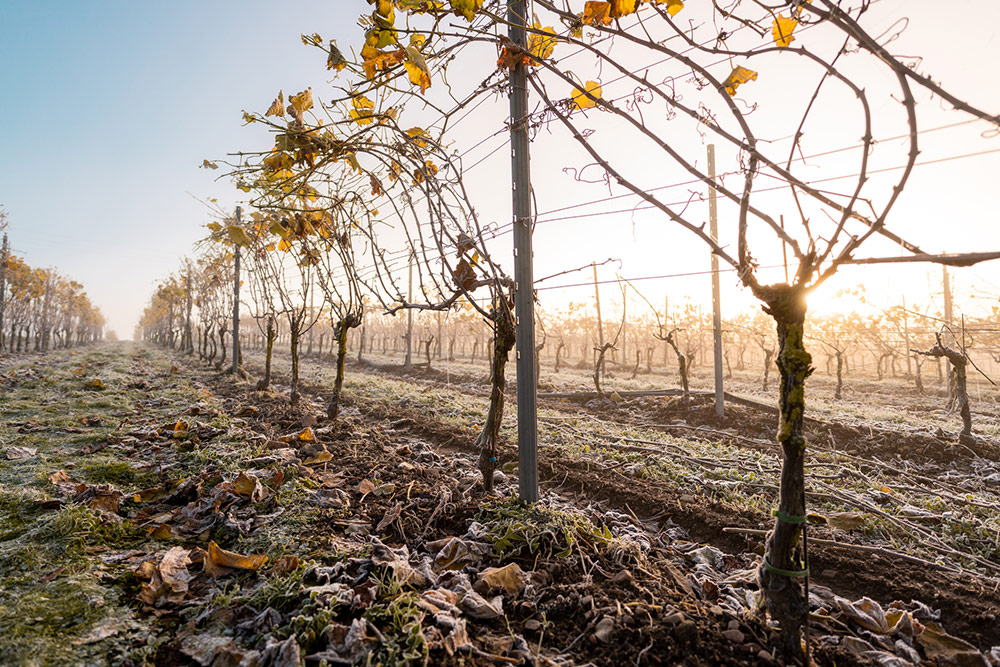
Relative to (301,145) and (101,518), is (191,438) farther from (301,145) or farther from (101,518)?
(301,145)

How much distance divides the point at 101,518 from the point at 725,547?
474 centimetres

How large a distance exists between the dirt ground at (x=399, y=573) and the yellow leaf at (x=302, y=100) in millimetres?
2949

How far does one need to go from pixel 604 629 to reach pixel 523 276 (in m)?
2.28

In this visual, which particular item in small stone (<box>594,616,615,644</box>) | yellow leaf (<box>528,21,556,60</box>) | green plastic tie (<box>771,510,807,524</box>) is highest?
yellow leaf (<box>528,21,556,60</box>)

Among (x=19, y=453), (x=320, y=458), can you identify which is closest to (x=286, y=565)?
(x=320, y=458)

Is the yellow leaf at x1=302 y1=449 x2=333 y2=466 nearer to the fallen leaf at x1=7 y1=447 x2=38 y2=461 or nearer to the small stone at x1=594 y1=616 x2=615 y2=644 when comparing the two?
the fallen leaf at x1=7 y1=447 x2=38 y2=461

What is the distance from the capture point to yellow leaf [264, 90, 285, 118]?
9.59ft

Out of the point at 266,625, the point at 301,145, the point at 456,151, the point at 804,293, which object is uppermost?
the point at 456,151

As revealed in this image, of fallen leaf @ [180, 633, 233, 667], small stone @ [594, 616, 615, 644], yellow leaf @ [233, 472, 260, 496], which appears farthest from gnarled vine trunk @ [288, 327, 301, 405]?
small stone @ [594, 616, 615, 644]

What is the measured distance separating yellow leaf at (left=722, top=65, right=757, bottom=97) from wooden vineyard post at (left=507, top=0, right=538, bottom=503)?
152cm

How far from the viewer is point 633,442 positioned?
659 cm

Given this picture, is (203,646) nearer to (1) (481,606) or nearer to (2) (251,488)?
(1) (481,606)

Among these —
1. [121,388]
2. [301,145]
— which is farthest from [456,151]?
[121,388]

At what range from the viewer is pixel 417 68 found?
2.44 m
